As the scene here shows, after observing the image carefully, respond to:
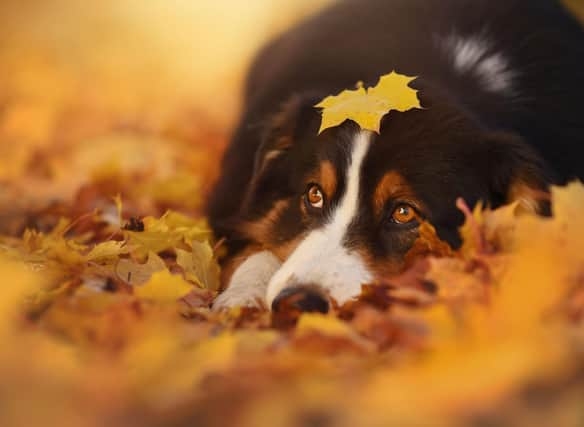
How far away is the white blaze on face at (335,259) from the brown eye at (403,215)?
137 mm

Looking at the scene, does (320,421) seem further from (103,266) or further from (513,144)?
(513,144)

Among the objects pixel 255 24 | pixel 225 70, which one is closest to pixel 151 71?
pixel 225 70

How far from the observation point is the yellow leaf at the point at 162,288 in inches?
87.3

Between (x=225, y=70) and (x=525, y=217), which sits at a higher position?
(x=225, y=70)

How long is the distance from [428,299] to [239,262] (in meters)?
1.24

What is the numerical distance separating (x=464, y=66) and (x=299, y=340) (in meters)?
1.78

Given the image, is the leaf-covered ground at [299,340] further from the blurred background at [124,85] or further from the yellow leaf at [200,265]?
the blurred background at [124,85]

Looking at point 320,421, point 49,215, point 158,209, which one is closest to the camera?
point 320,421

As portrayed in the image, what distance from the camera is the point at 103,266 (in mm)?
2557

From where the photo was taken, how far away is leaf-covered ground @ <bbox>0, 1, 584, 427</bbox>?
154 cm

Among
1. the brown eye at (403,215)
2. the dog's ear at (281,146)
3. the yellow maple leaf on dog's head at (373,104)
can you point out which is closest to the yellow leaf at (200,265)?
the dog's ear at (281,146)

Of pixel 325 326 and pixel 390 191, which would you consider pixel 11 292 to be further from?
pixel 390 191

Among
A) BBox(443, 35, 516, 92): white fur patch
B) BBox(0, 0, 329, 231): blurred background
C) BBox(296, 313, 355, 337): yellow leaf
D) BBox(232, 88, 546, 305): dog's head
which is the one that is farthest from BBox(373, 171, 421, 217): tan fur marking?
BBox(0, 0, 329, 231): blurred background

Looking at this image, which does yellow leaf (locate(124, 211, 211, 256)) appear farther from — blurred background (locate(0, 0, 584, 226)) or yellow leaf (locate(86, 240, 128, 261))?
blurred background (locate(0, 0, 584, 226))
